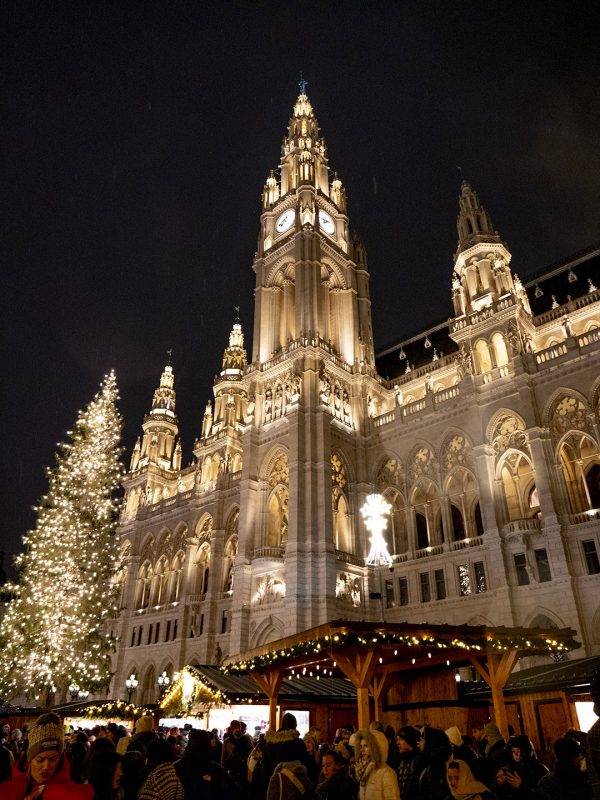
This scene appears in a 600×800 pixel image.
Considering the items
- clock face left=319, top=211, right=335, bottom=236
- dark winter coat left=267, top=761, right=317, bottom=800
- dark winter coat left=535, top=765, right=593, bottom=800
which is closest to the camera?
dark winter coat left=535, top=765, right=593, bottom=800

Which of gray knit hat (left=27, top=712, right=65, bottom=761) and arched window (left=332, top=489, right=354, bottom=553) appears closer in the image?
gray knit hat (left=27, top=712, right=65, bottom=761)

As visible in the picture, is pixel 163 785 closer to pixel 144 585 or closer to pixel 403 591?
pixel 403 591

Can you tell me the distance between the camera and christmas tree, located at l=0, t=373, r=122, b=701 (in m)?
22.8

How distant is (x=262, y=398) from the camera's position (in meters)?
42.2

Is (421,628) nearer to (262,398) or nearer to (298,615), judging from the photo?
(298,615)

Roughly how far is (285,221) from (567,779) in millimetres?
49626

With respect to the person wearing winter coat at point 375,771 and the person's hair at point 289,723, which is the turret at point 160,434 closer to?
the person's hair at point 289,723

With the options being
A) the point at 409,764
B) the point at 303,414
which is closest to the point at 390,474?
the point at 303,414

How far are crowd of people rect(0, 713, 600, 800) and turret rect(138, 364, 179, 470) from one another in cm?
5086

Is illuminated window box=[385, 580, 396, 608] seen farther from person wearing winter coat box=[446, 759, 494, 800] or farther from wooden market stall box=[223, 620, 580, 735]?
person wearing winter coat box=[446, 759, 494, 800]

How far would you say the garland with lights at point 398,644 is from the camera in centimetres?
1359

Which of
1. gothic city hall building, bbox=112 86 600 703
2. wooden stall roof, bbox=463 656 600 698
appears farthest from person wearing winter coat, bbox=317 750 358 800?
gothic city hall building, bbox=112 86 600 703

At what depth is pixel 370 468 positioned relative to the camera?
128 feet

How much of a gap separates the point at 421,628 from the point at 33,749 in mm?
11715
